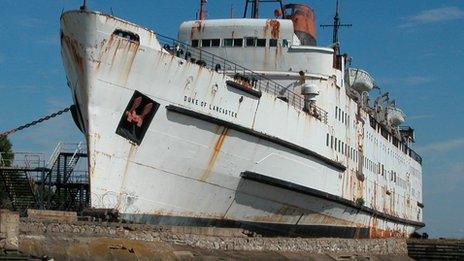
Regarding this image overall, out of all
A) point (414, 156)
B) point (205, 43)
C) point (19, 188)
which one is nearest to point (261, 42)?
point (205, 43)

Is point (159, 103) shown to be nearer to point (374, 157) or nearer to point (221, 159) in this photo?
point (221, 159)

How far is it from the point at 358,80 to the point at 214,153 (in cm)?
1516

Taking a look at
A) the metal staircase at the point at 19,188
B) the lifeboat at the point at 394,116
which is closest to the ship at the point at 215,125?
the metal staircase at the point at 19,188

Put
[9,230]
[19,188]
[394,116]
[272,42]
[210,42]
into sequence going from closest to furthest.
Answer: [9,230]
[19,188]
[272,42]
[210,42]
[394,116]

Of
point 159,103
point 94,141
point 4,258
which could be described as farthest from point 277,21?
point 4,258

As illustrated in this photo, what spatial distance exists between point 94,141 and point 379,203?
699 inches

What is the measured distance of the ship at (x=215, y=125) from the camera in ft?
54.4

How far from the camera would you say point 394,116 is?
122 feet

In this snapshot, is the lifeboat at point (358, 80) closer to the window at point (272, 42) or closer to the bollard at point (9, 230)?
the window at point (272, 42)

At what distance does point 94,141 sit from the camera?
16.4 m

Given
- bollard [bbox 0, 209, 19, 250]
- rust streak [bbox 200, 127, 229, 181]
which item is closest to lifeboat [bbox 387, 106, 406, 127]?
rust streak [bbox 200, 127, 229, 181]

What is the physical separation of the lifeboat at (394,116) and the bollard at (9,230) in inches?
1096

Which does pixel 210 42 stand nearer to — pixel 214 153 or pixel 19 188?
pixel 214 153

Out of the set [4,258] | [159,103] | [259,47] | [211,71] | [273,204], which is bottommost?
[4,258]
